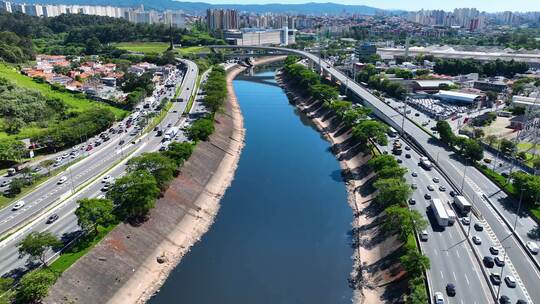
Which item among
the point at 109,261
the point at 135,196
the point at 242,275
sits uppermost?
the point at 135,196

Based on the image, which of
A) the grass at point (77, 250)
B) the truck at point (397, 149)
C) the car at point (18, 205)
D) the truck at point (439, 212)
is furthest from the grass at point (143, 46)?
the truck at point (439, 212)

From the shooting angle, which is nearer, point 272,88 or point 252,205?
point 252,205

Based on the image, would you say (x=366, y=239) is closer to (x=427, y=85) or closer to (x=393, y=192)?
(x=393, y=192)

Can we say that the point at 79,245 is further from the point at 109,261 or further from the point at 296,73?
the point at 296,73

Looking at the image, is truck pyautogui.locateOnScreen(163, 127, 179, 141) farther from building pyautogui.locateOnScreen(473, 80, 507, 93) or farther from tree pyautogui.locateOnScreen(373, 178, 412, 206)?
building pyautogui.locateOnScreen(473, 80, 507, 93)

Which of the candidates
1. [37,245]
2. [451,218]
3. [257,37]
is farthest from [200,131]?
[257,37]

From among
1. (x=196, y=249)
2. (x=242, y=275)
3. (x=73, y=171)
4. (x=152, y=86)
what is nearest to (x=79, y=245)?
(x=196, y=249)
